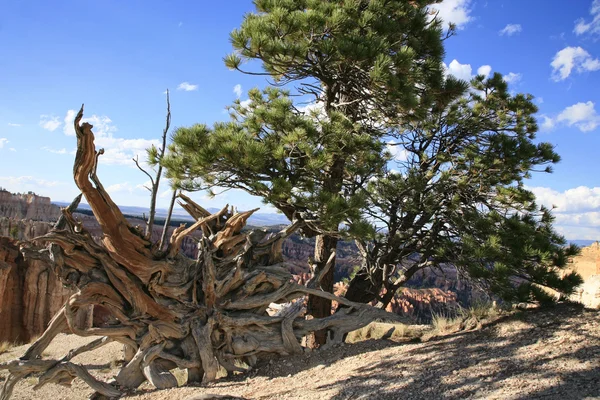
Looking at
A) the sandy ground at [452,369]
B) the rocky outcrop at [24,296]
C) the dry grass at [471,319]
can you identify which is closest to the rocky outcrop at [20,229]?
the rocky outcrop at [24,296]

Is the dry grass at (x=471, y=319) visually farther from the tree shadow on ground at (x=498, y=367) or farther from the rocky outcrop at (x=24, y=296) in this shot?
the rocky outcrop at (x=24, y=296)

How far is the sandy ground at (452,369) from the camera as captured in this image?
407 centimetres

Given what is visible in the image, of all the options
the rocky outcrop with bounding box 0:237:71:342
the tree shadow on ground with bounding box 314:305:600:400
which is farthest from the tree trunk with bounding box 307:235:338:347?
the rocky outcrop with bounding box 0:237:71:342

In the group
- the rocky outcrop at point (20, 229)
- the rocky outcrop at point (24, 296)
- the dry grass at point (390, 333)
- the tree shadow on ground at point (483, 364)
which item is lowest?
the rocky outcrop at point (24, 296)

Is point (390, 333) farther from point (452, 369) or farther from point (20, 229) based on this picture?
point (20, 229)

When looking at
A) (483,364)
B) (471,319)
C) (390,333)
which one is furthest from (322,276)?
(483,364)

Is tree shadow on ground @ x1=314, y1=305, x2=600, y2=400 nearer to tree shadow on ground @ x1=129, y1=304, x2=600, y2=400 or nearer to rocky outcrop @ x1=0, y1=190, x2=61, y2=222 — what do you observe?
tree shadow on ground @ x1=129, y1=304, x2=600, y2=400

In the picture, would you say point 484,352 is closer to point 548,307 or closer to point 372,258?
point 548,307

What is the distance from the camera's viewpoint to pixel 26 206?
58.0 meters

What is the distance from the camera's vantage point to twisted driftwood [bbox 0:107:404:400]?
18.8 feet

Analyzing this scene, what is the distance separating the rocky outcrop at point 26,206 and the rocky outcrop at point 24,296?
35841mm

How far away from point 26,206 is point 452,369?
212ft

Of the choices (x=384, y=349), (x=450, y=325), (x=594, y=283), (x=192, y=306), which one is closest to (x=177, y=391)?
(x=192, y=306)

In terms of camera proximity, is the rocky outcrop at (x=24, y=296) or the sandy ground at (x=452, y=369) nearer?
the sandy ground at (x=452, y=369)
